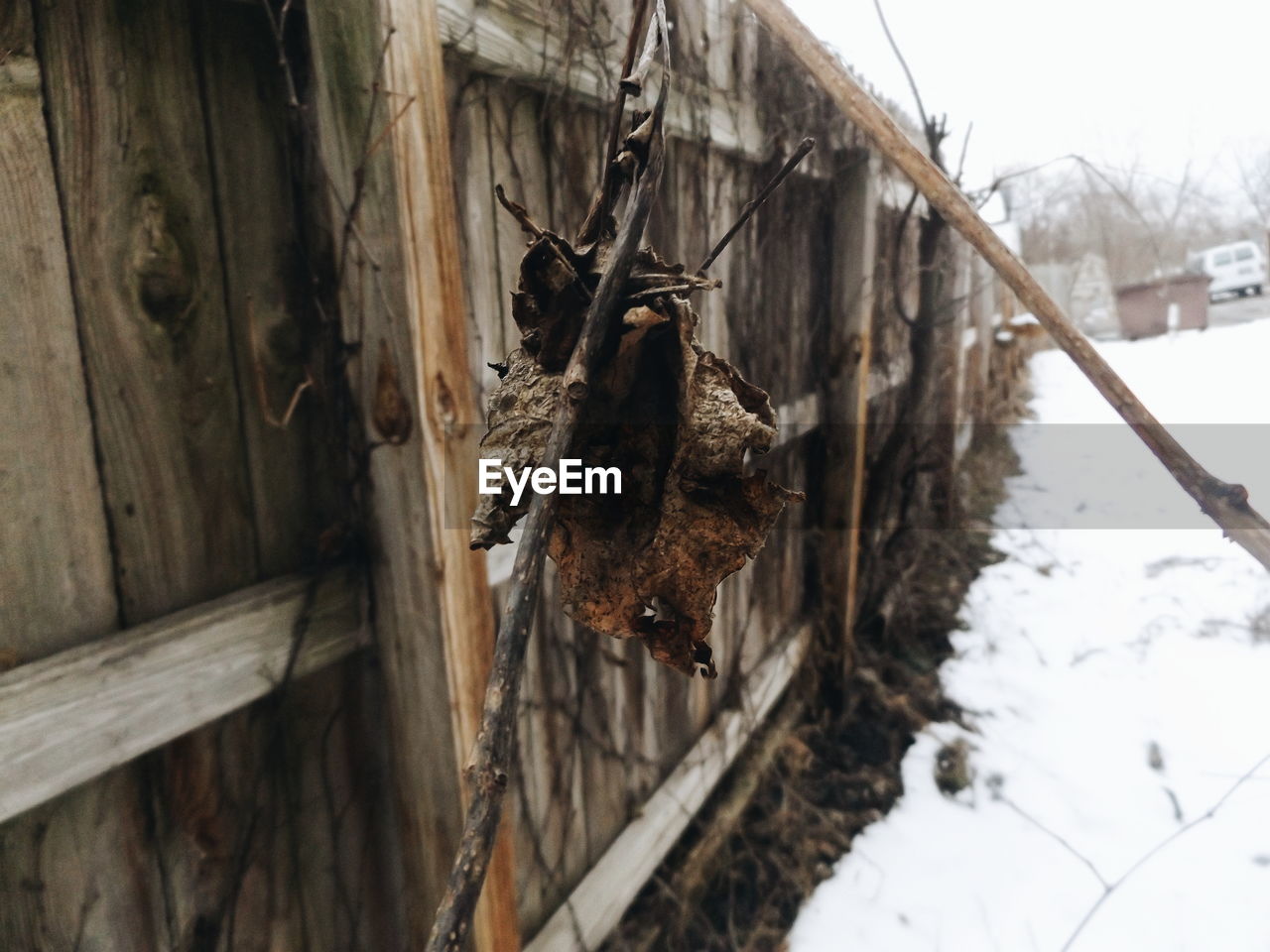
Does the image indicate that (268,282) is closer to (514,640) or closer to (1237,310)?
(514,640)

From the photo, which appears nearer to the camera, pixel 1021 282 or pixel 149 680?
pixel 1021 282

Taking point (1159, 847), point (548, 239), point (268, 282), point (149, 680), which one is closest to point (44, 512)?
point (149, 680)

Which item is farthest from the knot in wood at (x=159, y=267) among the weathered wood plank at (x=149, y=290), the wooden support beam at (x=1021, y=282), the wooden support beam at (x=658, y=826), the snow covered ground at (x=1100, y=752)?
the snow covered ground at (x=1100, y=752)

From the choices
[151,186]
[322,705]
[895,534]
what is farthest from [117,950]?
[895,534]

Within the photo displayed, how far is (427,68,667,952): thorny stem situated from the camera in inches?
7.2

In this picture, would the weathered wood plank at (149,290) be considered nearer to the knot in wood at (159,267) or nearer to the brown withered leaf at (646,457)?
the knot in wood at (159,267)

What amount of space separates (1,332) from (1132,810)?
3.42 m

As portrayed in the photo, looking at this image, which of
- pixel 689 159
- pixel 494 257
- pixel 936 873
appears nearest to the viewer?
pixel 494 257

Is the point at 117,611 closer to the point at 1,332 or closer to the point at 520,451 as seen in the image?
the point at 1,332

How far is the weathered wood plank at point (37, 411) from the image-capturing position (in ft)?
2.74

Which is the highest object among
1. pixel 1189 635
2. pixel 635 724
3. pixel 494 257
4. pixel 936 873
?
pixel 494 257

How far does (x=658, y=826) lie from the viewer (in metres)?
2.12

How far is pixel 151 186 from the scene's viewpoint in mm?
969

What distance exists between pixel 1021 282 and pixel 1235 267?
19.0 meters
